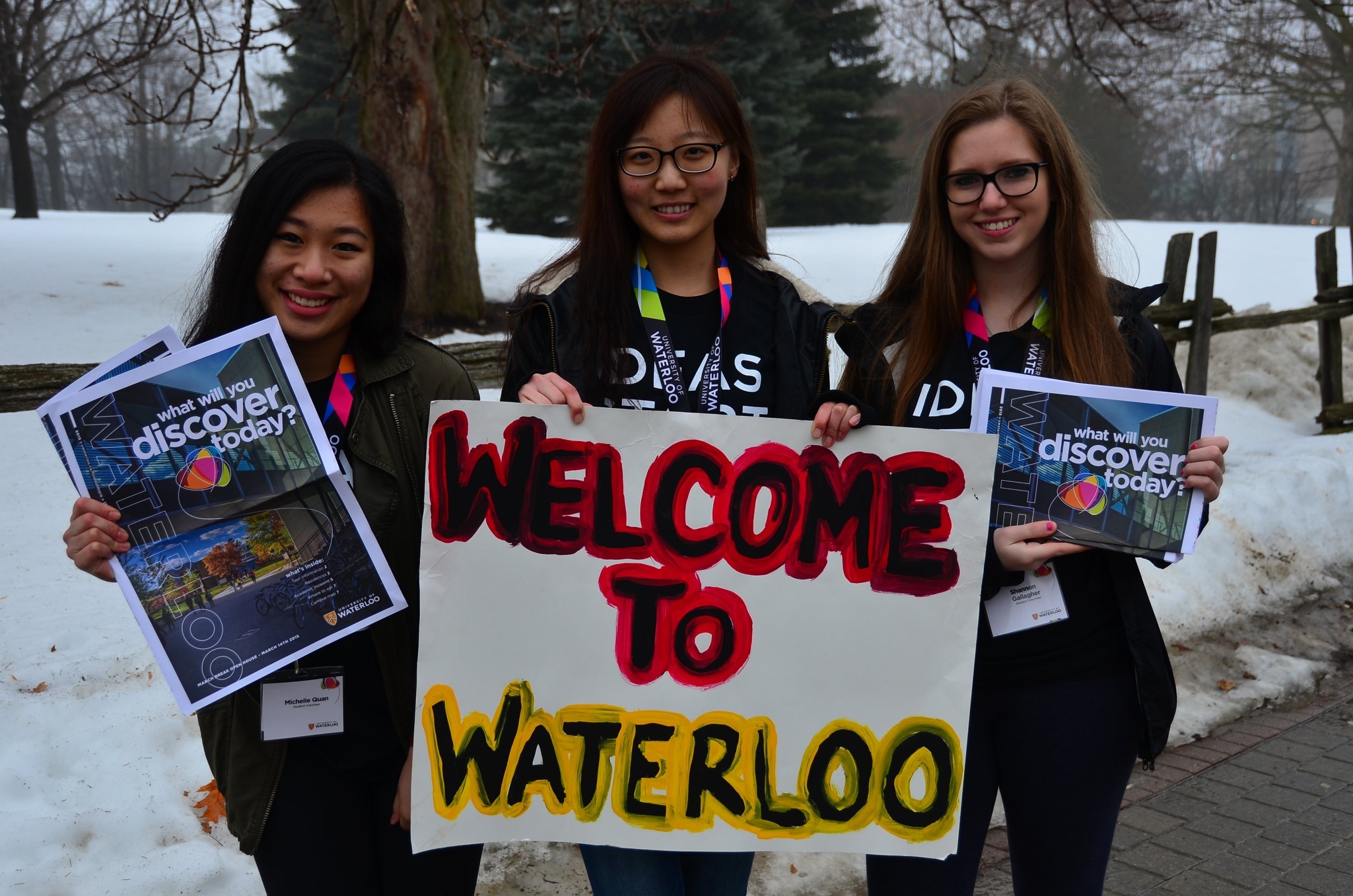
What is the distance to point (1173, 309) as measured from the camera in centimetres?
872

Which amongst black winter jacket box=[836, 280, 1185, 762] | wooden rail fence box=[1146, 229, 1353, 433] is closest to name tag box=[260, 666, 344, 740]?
black winter jacket box=[836, 280, 1185, 762]

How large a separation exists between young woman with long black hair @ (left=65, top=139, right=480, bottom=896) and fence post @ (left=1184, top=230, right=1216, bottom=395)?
7943mm

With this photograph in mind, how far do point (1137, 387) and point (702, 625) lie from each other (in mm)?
1048

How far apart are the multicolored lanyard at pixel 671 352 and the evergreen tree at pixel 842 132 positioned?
23.0 m

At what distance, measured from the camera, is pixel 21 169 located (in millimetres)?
22531

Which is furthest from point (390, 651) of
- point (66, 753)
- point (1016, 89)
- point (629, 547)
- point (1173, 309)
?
point (1173, 309)

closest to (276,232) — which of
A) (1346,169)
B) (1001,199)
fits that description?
(1001,199)

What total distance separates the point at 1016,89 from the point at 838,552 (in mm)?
1062

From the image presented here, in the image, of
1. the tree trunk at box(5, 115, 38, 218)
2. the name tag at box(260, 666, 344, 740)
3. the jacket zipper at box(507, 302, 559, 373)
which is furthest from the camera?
the tree trunk at box(5, 115, 38, 218)

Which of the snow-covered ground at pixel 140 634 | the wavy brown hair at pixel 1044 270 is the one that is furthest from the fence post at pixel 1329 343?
the wavy brown hair at pixel 1044 270

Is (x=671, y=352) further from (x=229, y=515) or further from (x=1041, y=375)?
(x=229, y=515)

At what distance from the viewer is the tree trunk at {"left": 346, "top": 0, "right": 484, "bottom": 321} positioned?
9078 millimetres

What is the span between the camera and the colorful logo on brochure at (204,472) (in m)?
1.97

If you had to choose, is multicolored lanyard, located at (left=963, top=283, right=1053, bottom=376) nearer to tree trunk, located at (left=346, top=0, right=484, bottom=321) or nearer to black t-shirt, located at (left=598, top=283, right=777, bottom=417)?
black t-shirt, located at (left=598, top=283, right=777, bottom=417)
